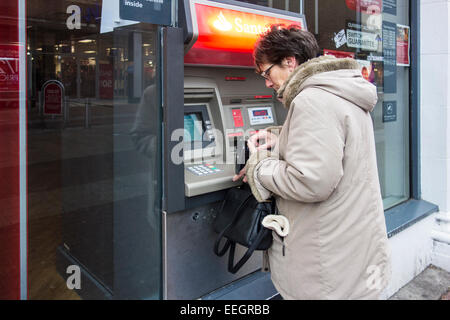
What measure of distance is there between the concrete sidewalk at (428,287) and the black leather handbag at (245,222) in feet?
7.07

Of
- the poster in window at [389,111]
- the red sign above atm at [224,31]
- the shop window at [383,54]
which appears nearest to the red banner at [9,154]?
the red sign above atm at [224,31]

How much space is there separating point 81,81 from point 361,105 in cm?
137

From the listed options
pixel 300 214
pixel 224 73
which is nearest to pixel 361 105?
pixel 300 214

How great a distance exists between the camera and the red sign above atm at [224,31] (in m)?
2.12

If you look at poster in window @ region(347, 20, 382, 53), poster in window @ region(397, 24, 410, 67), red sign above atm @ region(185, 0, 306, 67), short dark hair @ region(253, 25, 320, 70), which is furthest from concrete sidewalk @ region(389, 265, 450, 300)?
short dark hair @ region(253, 25, 320, 70)

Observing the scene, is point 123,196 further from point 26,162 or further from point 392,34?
point 392,34

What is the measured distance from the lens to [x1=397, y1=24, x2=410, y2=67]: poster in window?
4.11 metres

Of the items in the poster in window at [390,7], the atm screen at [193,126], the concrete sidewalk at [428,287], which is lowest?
the concrete sidewalk at [428,287]

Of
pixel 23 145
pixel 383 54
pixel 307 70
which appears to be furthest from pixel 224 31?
pixel 383 54

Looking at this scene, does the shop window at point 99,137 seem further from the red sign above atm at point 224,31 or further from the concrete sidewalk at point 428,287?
the concrete sidewalk at point 428,287

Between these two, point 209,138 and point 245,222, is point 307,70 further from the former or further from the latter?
point 209,138

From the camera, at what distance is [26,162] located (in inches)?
79.8

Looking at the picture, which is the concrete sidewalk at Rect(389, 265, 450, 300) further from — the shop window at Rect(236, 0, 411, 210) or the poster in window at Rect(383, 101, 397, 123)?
the poster in window at Rect(383, 101, 397, 123)

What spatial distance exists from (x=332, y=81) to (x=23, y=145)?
1.39 metres
